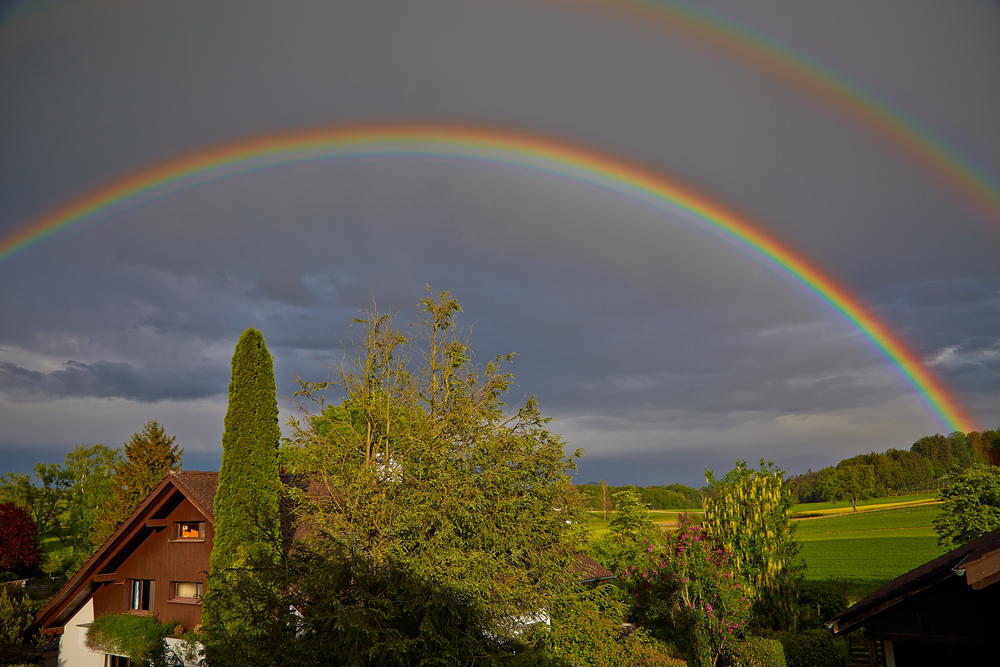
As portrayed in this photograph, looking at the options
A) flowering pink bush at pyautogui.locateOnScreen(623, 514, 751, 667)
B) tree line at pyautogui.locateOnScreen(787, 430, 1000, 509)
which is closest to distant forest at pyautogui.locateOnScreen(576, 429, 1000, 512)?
tree line at pyautogui.locateOnScreen(787, 430, 1000, 509)

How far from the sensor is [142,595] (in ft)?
75.1

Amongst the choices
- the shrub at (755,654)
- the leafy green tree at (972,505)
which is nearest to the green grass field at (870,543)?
the leafy green tree at (972,505)

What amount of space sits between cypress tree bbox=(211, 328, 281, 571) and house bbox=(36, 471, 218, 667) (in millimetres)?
2618

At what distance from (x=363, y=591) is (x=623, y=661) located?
800 centimetres

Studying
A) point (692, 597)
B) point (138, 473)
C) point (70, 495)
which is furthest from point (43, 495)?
point (692, 597)

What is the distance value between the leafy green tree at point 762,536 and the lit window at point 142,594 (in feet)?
72.7

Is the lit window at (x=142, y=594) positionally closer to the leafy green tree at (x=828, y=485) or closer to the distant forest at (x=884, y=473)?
the distant forest at (x=884, y=473)

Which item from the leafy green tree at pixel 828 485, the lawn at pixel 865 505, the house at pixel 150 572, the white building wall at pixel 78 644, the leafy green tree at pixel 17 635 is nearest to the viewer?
the leafy green tree at pixel 17 635

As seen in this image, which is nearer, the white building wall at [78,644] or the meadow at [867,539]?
the white building wall at [78,644]

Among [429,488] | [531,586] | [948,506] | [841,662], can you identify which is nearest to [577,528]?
[531,586]

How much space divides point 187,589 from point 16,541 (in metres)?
31.9

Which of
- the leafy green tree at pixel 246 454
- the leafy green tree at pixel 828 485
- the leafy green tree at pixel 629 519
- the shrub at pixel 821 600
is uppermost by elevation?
the leafy green tree at pixel 246 454

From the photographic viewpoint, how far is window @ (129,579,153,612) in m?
22.7

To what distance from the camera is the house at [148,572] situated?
840 inches
